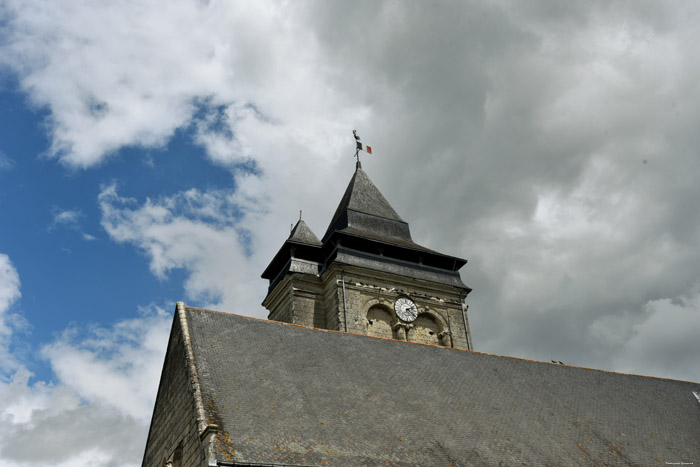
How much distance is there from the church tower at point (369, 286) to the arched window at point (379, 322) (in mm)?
34

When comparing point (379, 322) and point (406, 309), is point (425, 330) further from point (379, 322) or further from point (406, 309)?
point (379, 322)

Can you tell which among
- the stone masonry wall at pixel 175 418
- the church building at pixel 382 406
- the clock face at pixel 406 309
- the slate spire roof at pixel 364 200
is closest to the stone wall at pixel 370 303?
the clock face at pixel 406 309

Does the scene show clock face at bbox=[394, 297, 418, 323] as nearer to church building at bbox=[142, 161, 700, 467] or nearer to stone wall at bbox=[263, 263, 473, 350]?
stone wall at bbox=[263, 263, 473, 350]

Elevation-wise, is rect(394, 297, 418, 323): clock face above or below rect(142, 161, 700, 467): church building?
above

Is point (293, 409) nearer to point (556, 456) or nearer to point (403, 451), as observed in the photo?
point (403, 451)

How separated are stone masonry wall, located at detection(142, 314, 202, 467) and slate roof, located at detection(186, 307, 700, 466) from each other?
40 cm

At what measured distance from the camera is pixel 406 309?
21.3 meters

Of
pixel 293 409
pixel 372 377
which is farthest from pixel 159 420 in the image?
pixel 372 377

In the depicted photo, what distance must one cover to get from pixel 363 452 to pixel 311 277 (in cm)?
1254

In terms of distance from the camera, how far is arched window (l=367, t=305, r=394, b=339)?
20.5 meters

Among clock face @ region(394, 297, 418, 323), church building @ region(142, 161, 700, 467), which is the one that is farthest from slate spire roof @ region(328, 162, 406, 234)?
church building @ region(142, 161, 700, 467)

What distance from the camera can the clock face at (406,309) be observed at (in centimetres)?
2109

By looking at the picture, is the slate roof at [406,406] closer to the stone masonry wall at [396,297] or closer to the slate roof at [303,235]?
the stone masonry wall at [396,297]

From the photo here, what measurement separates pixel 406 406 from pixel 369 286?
9.67m
